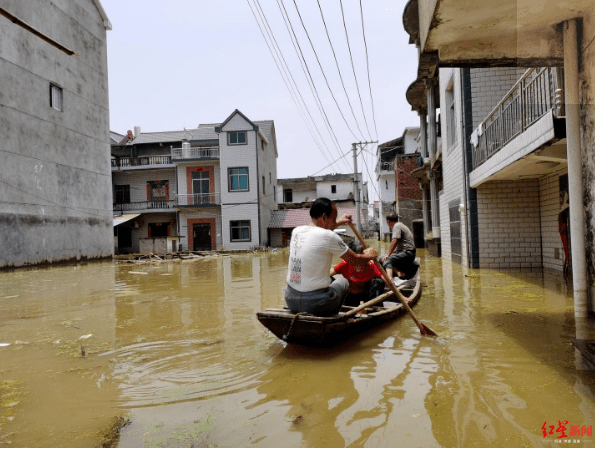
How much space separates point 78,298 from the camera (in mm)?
10203

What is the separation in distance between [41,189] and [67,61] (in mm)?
7018

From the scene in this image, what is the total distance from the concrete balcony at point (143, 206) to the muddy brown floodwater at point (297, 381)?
27018 mm

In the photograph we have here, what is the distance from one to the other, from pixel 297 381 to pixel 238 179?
28.9m

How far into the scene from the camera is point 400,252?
8852mm

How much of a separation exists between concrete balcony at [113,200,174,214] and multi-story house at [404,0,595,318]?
2302 cm

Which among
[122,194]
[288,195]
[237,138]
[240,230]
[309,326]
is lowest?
[309,326]

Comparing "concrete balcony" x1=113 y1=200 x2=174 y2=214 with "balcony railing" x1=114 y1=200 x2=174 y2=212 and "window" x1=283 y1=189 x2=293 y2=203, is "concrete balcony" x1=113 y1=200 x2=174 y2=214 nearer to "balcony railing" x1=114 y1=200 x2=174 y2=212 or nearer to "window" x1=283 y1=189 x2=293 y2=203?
"balcony railing" x1=114 y1=200 x2=174 y2=212

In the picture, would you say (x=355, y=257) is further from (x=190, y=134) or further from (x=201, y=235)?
(x=190, y=134)

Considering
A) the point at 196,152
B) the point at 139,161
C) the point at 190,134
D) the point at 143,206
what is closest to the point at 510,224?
the point at 196,152

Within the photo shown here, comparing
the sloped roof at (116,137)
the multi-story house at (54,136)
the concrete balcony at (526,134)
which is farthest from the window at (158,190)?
the concrete balcony at (526,134)

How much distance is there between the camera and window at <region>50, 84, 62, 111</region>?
2157 centimetres

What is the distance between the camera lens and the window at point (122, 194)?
35.1 metres

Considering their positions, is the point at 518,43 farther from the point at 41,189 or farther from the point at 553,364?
the point at 41,189

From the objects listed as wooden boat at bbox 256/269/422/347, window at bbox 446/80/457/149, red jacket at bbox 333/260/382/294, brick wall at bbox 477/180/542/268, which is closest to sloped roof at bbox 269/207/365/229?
window at bbox 446/80/457/149
